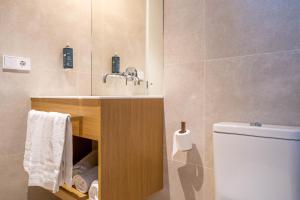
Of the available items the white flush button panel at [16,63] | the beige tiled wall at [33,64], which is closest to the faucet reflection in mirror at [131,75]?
the beige tiled wall at [33,64]

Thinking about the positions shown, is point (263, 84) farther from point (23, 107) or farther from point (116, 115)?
point (23, 107)

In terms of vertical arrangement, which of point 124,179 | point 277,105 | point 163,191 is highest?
point 277,105

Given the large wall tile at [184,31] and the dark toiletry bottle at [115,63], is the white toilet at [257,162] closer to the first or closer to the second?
the large wall tile at [184,31]

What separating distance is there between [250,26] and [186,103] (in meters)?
0.45

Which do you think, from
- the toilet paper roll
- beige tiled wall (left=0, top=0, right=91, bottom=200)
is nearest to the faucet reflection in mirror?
beige tiled wall (left=0, top=0, right=91, bottom=200)

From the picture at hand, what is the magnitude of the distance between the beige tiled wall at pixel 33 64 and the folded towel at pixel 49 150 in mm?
189

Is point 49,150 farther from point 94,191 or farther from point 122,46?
point 122,46

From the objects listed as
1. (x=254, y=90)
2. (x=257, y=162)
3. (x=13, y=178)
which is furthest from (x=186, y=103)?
(x=13, y=178)

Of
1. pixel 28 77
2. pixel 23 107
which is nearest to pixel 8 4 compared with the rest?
pixel 28 77

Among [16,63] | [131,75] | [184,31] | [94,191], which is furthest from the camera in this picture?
[131,75]

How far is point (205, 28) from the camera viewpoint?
42.0 inches

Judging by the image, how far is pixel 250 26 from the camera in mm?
937

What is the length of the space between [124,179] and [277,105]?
2.37 ft

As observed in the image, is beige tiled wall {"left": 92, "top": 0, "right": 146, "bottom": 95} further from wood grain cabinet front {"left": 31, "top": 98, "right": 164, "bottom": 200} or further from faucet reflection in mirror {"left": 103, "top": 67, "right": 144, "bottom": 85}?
wood grain cabinet front {"left": 31, "top": 98, "right": 164, "bottom": 200}
